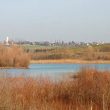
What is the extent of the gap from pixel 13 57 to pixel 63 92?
107ft

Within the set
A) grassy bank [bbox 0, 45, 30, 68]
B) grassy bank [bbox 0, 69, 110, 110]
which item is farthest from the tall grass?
grassy bank [bbox 0, 69, 110, 110]

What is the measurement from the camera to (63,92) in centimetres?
1233

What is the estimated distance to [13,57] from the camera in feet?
146

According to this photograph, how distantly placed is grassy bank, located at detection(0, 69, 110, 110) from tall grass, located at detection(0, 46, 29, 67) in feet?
101

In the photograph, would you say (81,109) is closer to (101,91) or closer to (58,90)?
(101,91)

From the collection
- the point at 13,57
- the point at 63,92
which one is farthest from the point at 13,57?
the point at 63,92

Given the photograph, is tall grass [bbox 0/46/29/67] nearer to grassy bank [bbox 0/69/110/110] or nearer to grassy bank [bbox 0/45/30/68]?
grassy bank [bbox 0/45/30/68]

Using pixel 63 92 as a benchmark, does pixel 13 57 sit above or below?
below

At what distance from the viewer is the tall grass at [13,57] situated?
43594 millimetres

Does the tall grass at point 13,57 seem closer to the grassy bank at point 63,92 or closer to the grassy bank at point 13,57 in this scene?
the grassy bank at point 13,57

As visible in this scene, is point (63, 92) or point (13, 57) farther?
point (13, 57)

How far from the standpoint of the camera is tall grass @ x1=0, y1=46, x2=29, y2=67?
143 ft

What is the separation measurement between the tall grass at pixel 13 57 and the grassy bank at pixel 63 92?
1216 inches

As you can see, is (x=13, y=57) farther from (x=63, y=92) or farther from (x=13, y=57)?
(x=63, y=92)
